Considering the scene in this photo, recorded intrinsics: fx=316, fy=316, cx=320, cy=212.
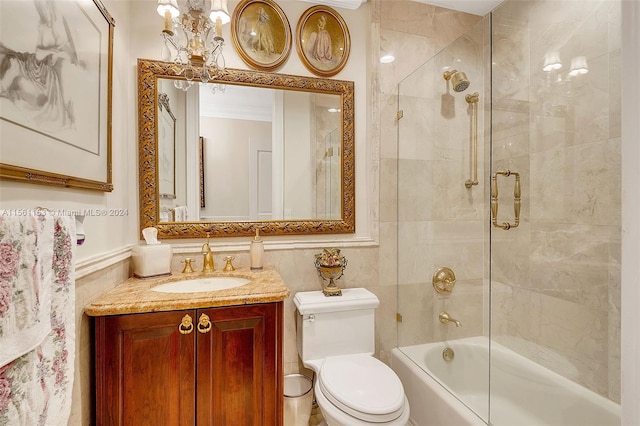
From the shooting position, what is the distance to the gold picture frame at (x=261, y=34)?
71.0 inches

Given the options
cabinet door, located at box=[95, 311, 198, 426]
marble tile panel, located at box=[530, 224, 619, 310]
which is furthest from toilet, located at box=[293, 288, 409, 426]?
marble tile panel, located at box=[530, 224, 619, 310]

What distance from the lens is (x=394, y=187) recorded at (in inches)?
80.7

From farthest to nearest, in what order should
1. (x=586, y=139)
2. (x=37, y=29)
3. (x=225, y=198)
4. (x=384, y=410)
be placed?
(x=225, y=198)
(x=586, y=139)
(x=384, y=410)
(x=37, y=29)

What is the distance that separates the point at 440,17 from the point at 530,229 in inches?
59.9

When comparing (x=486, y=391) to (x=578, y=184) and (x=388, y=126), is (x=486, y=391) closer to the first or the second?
(x=578, y=184)

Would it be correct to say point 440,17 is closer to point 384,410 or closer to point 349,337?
point 349,337

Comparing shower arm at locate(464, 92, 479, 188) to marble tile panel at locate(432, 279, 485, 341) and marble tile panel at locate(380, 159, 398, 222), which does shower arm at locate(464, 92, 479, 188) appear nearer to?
marble tile panel at locate(380, 159, 398, 222)

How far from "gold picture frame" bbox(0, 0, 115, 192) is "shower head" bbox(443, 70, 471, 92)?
68.1 inches

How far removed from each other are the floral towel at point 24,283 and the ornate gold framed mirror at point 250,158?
1.03m

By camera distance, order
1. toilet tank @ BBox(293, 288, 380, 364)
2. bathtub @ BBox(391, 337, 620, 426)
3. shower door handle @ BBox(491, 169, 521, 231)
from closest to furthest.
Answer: bathtub @ BBox(391, 337, 620, 426) < toilet tank @ BBox(293, 288, 380, 364) < shower door handle @ BBox(491, 169, 521, 231)

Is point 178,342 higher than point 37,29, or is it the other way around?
point 37,29

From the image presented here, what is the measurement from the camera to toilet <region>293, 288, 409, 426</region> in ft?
4.06

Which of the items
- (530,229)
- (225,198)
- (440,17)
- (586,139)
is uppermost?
(440,17)

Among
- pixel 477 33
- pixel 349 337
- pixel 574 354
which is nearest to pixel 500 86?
pixel 477 33
